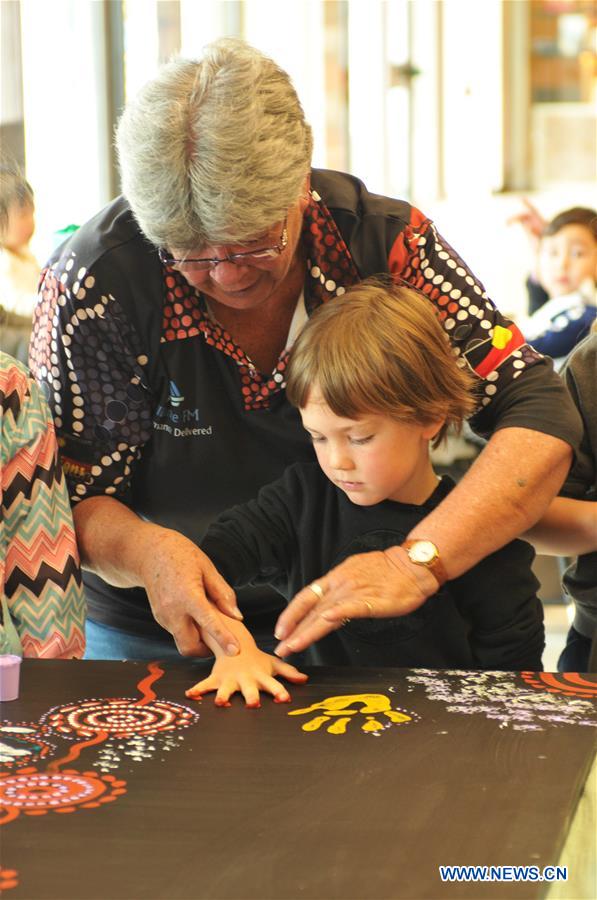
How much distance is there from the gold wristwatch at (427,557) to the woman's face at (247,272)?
39cm

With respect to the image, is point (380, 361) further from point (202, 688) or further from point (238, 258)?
point (202, 688)

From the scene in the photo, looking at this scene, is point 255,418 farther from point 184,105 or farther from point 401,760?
point 401,760

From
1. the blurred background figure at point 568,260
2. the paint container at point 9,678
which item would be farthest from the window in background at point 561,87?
the paint container at point 9,678

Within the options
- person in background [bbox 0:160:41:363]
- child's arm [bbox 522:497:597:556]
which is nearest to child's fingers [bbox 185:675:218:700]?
child's arm [bbox 522:497:597:556]

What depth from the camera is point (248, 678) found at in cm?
133

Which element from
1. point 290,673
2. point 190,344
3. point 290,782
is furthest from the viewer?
point 190,344

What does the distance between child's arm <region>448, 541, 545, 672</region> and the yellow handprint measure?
1.17 feet

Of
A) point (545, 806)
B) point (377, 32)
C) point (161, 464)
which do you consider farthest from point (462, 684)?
point (377, 32)

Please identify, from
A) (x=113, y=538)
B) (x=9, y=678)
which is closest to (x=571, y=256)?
(x=113, y=538)

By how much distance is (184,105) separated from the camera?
4.79 ft

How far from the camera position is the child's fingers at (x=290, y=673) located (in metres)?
1.35

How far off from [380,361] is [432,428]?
5.4 inches

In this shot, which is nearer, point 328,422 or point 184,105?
point 184,105

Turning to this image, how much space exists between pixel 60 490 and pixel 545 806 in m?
0.84
